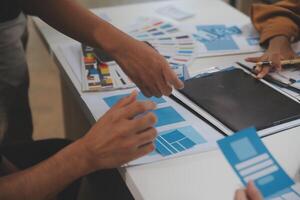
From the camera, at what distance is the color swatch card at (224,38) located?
1.30m

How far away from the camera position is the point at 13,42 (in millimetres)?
1487

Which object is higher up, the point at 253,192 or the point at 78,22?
the point at 78,22

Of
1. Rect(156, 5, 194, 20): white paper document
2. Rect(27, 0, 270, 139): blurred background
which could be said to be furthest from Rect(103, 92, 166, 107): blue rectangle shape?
Rect(27, 0, 270, 139): blurred background

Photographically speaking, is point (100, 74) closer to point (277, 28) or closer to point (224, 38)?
point (224, 38)

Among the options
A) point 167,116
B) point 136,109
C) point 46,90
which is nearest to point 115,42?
point 167,116

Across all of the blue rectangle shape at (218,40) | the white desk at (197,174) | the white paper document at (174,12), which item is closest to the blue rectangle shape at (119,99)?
the white desk at (197,174)

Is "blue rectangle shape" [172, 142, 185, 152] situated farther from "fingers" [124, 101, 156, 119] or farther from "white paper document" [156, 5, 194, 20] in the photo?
"white paper document" [156, 5, 194, 20]

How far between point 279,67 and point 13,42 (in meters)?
0.91

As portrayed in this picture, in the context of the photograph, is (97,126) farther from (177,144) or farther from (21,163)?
(21,163)

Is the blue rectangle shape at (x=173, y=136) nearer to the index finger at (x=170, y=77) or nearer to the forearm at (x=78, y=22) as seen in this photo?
the index finger at (x=170, y=77)

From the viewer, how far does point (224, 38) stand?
54.9 inches

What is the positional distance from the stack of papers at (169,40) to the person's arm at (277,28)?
0.62ft

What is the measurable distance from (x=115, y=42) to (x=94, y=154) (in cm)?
37

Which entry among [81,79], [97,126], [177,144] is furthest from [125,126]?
[81,79]
